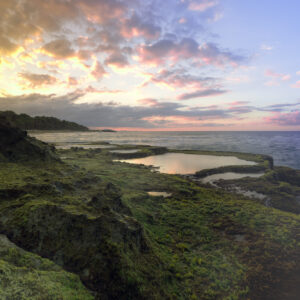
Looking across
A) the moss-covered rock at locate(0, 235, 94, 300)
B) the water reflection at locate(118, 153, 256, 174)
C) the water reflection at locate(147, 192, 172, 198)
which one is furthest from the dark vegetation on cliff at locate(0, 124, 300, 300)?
the water reflection at locate(118, 153, 256, 174)

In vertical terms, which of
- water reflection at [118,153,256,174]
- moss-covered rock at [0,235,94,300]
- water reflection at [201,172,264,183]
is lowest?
water reflection at [201,172,264,183]

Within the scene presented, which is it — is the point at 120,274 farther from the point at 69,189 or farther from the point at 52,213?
the point at 69,189

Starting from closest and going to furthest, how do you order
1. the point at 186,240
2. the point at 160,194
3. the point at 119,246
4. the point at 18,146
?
the point at 119,246, the point at 186,240, the point at 18,146, the point at 160,194

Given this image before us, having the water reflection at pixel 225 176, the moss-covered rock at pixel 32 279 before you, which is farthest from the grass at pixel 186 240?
the water reflection at pixel 225 176

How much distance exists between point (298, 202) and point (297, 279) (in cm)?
1540

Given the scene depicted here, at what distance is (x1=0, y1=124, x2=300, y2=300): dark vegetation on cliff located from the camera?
5.37m

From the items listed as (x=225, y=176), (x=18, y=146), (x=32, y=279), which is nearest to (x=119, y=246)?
(x=32, y=279)

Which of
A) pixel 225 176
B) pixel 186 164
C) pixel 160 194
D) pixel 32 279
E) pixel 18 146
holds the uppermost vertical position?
pixel 18 146

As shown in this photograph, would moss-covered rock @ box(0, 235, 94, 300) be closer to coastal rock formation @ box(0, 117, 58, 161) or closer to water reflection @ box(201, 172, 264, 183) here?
coastal rock formation @ box(0, 117, 58, 161)

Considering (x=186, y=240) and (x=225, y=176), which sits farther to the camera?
(x=225, y=176)

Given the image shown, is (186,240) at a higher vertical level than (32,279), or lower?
lower

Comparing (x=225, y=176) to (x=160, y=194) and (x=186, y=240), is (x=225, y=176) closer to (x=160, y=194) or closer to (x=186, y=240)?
(x=160, y=194)

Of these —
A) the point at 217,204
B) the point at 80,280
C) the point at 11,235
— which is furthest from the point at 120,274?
the point at 217,204

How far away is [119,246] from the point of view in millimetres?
6293
